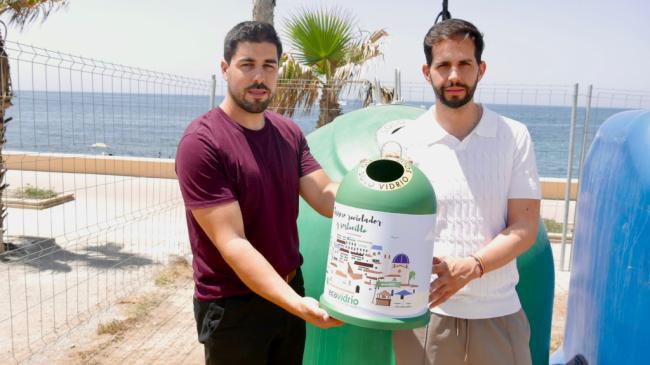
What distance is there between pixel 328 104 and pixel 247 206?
6.47m

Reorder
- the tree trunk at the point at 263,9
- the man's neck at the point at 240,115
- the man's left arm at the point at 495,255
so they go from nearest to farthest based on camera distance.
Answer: the man's left arm at the point at 495,255 → the man's neck at the point at 240,115 → the tree trunk at the point at 263,9

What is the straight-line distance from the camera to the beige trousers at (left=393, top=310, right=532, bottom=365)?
232cm

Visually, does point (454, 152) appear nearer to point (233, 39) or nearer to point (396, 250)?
point (396, 250)

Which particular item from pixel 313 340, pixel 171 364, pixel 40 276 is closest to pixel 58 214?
pixel 40 276

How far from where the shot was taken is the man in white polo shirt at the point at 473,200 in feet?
7.52

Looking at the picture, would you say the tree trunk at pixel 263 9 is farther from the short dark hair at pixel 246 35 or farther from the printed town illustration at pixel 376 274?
the printed town illustration at pixel 376 274

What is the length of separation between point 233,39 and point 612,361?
6.57ft

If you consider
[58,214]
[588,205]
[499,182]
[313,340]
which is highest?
[499,182]

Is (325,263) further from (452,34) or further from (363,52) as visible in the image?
(363,52)

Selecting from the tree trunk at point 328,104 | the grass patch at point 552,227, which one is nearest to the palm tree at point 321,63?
the tree trunk at point 328,104

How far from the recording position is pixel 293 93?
337 inches

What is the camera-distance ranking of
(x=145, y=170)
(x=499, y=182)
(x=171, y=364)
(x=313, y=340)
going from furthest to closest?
(x=145, y=170), (x=171, y=364), (x=313, y=340), (x=499, y=182)

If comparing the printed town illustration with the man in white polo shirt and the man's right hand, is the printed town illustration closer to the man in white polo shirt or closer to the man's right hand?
the man's right hand

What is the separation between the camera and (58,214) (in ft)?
36.3
